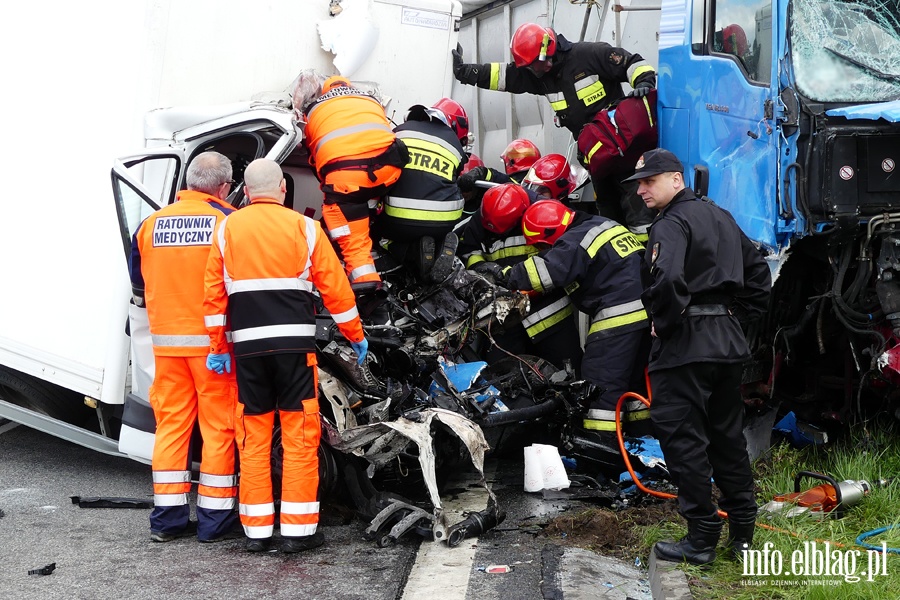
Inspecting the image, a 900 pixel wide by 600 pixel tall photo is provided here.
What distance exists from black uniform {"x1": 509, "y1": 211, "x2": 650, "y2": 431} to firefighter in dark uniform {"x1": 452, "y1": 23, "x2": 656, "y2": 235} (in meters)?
0.71

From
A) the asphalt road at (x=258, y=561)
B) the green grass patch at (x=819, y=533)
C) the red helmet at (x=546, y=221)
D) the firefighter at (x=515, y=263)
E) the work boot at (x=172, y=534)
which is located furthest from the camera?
the firefighter at (x=515, y=263)

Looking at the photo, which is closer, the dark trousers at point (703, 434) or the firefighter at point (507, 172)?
the dark trousers at point (703, 434)

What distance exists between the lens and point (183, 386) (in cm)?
476

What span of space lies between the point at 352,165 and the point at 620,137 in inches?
72.7

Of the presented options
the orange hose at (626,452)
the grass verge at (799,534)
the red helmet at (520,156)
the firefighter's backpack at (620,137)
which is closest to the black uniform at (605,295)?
the orange hose at (626,452)

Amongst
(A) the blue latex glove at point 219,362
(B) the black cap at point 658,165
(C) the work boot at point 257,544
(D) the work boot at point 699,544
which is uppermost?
(B) the black cap at point 658,165

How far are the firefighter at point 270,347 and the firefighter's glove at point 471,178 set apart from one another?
8.23 feet

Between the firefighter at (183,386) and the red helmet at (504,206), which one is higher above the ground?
the red helmet at (504,206)

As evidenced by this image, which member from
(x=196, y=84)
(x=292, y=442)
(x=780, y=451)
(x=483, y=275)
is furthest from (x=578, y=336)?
(x=196, y=84)

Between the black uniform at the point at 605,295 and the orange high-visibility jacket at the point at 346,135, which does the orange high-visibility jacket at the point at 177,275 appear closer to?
the orange high-visibility jacket at the point at 346,135

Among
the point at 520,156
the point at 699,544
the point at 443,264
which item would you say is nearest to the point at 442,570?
the point at 699,544

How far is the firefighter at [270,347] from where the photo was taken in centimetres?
447

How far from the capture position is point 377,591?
13.3ft

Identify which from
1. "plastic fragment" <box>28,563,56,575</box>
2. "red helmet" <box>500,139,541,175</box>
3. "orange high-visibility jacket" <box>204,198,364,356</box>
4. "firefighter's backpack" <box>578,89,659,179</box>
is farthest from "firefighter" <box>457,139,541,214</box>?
"plastic fragment" <box>28,563,56,575</box>
